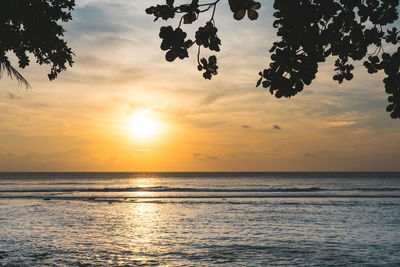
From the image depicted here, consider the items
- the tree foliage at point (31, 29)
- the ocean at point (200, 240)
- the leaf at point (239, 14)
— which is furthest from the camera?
the ocean at point (200, 240)

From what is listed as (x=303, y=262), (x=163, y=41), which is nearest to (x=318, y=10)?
(x=163, y=41)

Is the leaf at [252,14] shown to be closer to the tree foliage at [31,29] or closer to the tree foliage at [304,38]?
the tree foliage at [304,38]

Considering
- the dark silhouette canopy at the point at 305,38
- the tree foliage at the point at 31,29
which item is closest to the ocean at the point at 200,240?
the tree foliage at the point at 31,29

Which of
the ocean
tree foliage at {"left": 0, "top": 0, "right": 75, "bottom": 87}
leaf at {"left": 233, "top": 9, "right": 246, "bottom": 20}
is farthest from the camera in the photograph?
the ocean

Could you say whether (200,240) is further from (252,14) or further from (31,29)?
(252,14)

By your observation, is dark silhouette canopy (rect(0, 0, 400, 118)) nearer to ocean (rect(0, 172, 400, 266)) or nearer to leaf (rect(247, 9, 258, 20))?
leaf (rect(247, 9, 258, 20))

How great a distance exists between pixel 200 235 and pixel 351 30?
15.0 metres

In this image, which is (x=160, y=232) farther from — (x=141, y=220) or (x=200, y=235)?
(x=141, y=220)

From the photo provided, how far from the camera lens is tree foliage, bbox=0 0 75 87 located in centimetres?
927

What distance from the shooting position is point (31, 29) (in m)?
9.77

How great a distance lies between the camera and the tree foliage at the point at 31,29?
30.4 feet

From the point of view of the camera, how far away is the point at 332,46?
438 centimetres

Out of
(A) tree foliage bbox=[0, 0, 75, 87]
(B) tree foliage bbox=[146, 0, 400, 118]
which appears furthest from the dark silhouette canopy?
(A) tree foliage bbox=[0, 0, 75, 87]

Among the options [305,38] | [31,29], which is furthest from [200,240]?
[305,38]
